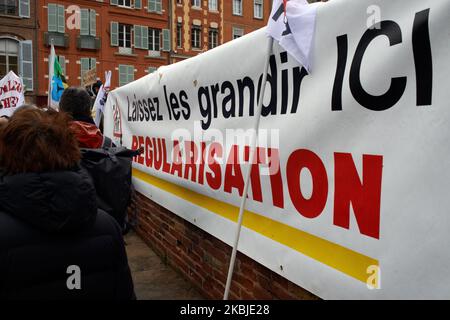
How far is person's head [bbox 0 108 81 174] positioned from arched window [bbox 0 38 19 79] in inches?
1151

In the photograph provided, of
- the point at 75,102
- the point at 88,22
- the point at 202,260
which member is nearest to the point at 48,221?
the point at 75,102

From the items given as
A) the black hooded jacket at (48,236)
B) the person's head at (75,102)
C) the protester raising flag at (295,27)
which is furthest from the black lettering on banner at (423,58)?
the person's head at (75,102)

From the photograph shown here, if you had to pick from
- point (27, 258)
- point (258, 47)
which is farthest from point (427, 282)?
point (258, 47)

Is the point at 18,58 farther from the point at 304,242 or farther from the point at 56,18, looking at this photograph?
the point at 304,242

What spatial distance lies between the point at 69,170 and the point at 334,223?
→ 1.20m

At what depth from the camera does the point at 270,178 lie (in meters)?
2.31

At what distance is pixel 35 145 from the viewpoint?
5.01 ft

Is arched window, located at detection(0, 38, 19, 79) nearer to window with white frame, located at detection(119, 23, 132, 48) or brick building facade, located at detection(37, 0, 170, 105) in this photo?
brick building facade, located at detection(37, 0, 170, 105)

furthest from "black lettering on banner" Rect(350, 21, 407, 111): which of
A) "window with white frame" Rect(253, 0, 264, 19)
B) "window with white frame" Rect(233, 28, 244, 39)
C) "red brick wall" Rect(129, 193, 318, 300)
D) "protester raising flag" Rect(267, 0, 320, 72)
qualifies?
"window with white frame" Rect(253, 0, 264, 19)

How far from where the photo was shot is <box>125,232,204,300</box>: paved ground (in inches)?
145

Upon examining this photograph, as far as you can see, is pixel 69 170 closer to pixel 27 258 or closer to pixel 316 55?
pixel 27 258

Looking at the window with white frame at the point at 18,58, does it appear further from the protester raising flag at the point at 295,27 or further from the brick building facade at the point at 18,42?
the protester raising flag at the point at 295,27

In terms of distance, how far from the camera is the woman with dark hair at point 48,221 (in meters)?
1.43

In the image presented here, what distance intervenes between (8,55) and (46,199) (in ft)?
99.2
